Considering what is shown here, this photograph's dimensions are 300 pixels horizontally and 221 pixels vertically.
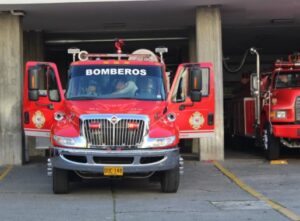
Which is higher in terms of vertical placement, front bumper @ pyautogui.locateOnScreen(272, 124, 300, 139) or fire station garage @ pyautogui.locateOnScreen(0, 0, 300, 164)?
fire station garage @ pyautogui.locateOnScreen(0, 0, 300, 164)

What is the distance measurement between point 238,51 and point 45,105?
787 inches

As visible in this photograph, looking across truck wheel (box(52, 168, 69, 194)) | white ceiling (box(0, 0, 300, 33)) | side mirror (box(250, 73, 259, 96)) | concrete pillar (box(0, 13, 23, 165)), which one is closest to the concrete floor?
truck wheel (box(52, 168, 69, 194))

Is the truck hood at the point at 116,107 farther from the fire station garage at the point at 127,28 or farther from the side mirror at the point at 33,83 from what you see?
the fire station garage at the point at 127,28

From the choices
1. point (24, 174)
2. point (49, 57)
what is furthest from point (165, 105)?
point (49, 57)

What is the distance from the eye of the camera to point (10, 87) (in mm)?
16328

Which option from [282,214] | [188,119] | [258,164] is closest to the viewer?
[282,214]

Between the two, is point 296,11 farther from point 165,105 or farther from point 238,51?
point 238,51

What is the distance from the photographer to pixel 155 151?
33.9ft

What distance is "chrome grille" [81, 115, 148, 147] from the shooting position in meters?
10.3

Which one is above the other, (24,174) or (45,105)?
(45,105)

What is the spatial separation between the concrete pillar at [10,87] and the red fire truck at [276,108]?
6323 millimetres

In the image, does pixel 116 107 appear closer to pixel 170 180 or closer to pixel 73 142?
pixel 73 142

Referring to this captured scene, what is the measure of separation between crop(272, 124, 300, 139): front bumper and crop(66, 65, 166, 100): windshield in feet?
14.4

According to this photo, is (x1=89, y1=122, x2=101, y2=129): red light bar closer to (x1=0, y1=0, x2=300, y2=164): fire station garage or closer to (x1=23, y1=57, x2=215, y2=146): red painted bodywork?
(x1=23, y1=57, x2=215, y2=146): red painted bodywork
